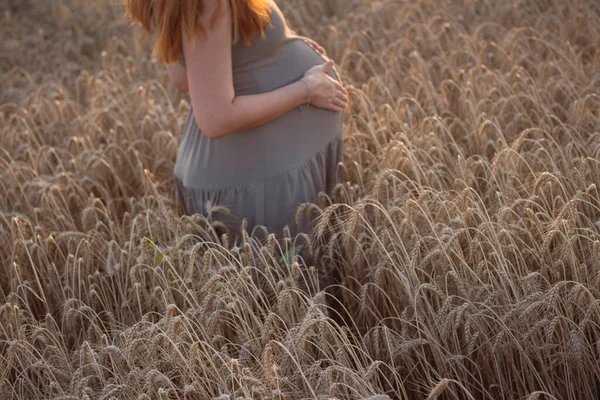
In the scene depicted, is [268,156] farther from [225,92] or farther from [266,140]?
[225,92]

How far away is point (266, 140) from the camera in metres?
2.55

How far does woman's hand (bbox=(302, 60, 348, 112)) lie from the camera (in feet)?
8.38

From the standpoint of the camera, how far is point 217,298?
2062mm

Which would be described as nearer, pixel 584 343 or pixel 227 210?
pixel 584 343

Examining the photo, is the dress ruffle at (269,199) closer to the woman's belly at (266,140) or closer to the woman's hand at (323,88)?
the woman's belly at (266,140)

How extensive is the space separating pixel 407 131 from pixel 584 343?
5.10 feet

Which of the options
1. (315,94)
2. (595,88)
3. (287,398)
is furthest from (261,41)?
(595,88)

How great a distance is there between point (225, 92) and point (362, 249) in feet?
2.34

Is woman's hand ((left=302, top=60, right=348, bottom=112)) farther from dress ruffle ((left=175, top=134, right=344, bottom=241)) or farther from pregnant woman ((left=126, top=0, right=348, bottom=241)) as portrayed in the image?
dress ruffle ((left=175, top=134, right=344, bottom=241))

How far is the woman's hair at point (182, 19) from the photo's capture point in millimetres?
2145

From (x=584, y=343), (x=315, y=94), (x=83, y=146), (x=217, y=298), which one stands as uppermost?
(x=315, y=94)

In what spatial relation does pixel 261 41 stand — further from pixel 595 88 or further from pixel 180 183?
pixel 595 88

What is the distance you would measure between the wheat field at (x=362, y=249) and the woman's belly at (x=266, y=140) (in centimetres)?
18

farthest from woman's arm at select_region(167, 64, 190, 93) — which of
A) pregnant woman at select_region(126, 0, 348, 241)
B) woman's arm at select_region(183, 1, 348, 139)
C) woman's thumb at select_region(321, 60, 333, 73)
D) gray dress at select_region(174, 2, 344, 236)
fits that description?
woman's thumb at select_region(321, 60, 333, 73)
